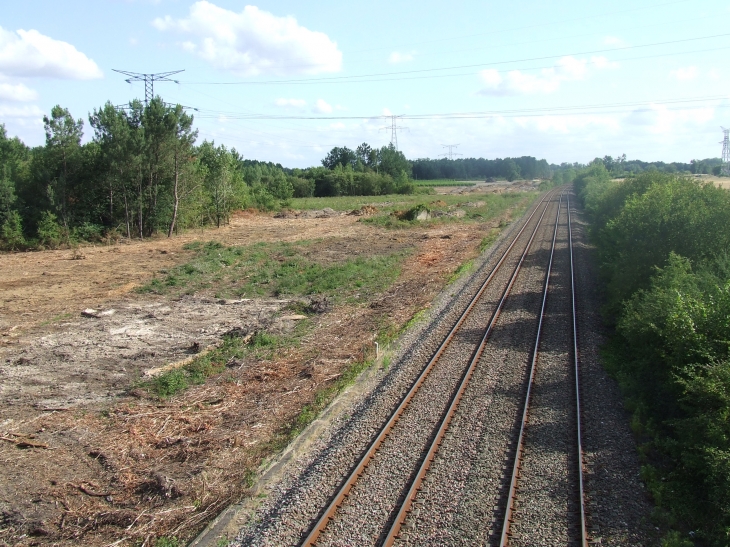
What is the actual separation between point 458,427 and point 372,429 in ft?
5.57

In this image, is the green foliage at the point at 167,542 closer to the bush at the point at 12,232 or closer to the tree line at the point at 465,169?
the bush at the point at 12,232

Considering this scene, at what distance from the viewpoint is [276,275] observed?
86.3 ft

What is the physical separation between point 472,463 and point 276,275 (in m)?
18.3

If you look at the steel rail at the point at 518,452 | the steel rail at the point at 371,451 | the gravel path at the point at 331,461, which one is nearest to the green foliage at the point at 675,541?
the steel rail at the point at 518,452

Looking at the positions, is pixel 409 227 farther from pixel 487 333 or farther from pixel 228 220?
pixel 487 333

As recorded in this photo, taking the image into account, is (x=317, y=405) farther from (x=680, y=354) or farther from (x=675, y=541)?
(x=680, y=354)

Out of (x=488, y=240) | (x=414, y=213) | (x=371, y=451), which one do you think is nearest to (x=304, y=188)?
(x=414, y=213)

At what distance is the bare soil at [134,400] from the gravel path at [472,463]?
1.22m

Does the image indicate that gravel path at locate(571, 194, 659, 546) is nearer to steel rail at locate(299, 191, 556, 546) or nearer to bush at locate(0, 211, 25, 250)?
steel rail at locate(299, 191, 556, 546)

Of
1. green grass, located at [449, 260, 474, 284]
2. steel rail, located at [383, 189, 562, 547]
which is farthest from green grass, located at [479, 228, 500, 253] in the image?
steel rail, located at [383, 189, 562, 547]

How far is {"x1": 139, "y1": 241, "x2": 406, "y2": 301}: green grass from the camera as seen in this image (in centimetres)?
2327

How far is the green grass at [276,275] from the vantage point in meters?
23.3

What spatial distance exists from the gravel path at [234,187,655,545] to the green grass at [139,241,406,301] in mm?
9015

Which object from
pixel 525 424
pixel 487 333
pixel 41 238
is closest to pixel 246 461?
pixel 525 424
